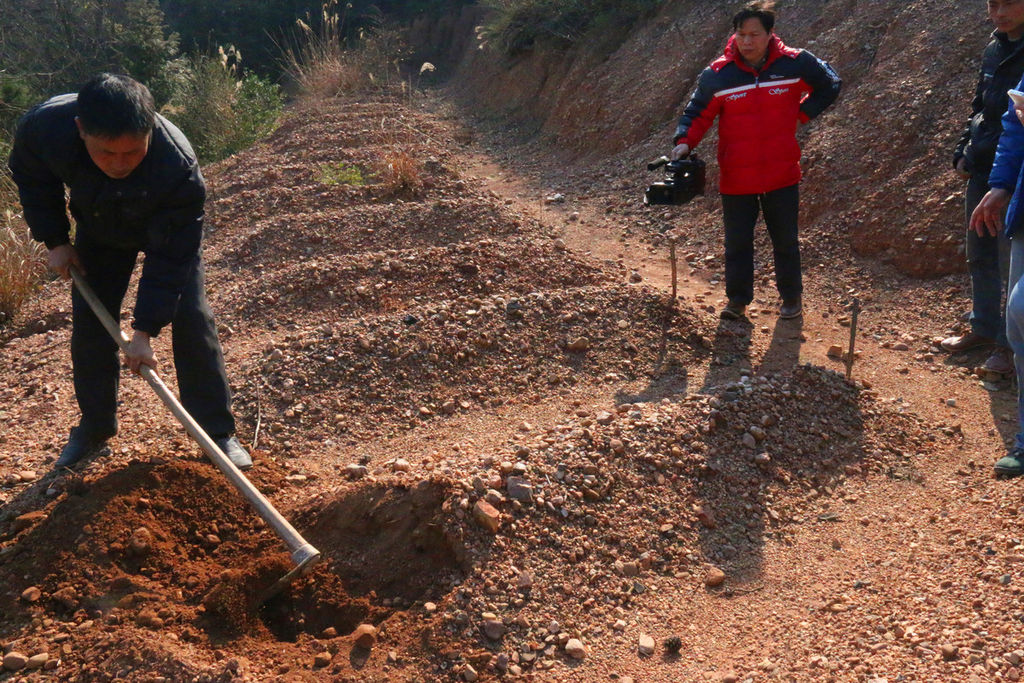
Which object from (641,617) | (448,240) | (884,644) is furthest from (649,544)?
(448,240)

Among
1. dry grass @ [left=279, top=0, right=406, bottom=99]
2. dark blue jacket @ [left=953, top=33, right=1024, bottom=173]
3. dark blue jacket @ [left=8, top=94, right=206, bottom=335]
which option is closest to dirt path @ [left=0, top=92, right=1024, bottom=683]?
dark blue jacket @ [left=8, top=94, right=206, bottom=335]

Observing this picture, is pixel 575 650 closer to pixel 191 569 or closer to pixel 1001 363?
pixel 191 569

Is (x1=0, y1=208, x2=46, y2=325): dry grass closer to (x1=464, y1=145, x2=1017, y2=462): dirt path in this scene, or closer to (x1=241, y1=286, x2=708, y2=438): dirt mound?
(x1=241, y1=286, x2=708, y2=438): dirt mound

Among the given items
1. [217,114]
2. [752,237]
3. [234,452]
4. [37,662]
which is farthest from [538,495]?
[217,114]

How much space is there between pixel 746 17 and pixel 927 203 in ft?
6.08

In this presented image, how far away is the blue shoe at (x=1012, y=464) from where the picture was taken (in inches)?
129

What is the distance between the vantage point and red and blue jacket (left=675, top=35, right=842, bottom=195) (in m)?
4.27

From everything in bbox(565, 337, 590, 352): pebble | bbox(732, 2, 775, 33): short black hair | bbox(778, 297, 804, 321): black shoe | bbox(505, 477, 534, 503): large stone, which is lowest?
bbox(778, 297, 804, 321): black shoe

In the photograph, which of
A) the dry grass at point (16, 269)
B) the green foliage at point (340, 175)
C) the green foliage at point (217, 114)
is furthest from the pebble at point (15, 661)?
the green foliage at point (217, 114)

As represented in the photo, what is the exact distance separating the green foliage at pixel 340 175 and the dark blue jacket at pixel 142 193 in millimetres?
4154

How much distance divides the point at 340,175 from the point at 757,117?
4.14 meters

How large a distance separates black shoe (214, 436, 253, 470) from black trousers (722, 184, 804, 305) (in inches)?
99.3

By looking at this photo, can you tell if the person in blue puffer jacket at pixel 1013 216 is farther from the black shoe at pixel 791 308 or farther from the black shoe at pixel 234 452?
the black shoe at pixel 234 452

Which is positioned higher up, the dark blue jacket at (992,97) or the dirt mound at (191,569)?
the dark blue jacket at (992,97)
